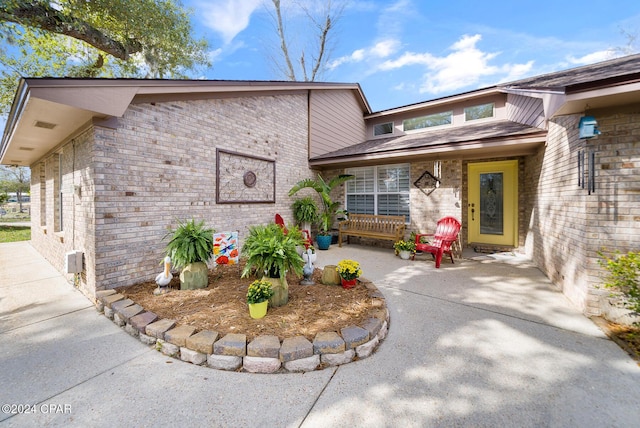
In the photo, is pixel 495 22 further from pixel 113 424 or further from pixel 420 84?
pixel 113 424

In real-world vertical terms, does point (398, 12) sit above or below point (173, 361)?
above

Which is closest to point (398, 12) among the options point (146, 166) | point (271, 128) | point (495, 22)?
point (495, 22)

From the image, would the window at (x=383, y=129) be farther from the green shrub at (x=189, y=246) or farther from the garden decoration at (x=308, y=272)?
the green shrub at (x=189, y=246)

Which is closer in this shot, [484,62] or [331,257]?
[331,257]

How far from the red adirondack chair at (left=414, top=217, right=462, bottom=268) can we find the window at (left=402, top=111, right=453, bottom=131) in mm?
4577

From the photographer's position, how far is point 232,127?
5660 millimetres

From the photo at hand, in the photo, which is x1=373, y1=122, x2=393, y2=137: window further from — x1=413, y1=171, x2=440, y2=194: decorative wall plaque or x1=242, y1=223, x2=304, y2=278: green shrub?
x1=242, y1=223, x2=304, y2=278: green shrub

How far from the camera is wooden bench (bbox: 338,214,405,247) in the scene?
700cm

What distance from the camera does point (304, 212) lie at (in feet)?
24.2

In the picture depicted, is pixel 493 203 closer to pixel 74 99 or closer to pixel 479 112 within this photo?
pixel 479 112

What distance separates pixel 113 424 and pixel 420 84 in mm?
16400

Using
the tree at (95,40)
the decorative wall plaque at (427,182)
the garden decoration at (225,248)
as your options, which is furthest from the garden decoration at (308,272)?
the tree at (95,40)

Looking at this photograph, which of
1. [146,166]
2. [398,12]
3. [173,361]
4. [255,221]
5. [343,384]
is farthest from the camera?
[398,12]

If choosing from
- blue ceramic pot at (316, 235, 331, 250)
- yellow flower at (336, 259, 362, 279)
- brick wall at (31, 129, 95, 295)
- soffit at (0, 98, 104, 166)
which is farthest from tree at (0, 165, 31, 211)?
yellow flower at (336, 259, 362, 279)
